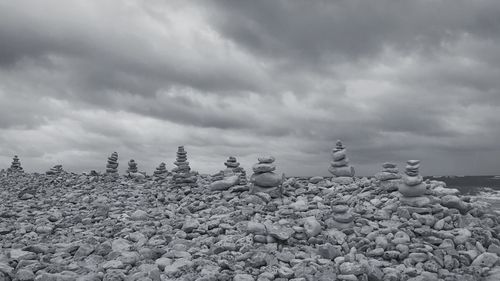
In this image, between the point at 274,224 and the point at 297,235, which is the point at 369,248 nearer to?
the point at 297,235

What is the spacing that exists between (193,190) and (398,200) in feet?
41.9

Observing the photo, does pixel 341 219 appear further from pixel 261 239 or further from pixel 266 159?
pixel 266 159

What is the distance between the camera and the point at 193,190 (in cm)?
2648

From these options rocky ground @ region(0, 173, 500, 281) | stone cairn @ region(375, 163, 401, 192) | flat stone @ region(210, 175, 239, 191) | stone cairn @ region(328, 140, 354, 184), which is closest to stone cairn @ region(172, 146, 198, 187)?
flat stone @ region(210, 175, 239, 191)

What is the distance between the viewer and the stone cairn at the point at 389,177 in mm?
21312

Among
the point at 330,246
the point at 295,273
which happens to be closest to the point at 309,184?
the point at 330,246

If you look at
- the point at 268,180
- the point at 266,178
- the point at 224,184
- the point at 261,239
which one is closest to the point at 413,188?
the point at 268,180

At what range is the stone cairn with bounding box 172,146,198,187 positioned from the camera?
2861 cm

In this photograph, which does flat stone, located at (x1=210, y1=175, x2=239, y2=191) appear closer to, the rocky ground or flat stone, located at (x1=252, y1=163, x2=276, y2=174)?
the rocky ground

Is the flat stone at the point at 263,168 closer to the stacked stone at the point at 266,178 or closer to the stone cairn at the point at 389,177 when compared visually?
the stacked stone at the point at 266,178

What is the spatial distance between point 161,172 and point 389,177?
19.6 metres

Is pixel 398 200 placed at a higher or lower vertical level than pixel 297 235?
higher

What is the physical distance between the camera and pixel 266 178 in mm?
21828

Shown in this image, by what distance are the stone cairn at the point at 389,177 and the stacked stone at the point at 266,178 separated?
5435mm
